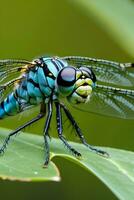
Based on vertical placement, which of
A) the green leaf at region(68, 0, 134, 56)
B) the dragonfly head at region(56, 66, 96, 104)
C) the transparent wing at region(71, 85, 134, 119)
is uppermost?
the green leaf at region(68, 0, 134, 56)

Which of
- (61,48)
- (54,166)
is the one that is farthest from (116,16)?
(61,48)

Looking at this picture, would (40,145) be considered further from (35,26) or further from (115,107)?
(35,26)

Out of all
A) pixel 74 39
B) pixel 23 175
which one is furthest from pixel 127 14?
pixel 74 39

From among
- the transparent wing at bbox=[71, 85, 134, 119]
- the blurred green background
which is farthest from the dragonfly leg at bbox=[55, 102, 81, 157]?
the blurred green background

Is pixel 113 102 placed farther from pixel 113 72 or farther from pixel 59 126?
pixel 59 126

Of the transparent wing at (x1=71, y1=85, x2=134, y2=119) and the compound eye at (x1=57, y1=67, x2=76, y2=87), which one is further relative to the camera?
the transparent wing at (x1=71, y1=85, x2=134, y2=119)

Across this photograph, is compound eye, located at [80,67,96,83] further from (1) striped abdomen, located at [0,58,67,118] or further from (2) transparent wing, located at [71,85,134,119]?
(2) transparent wing, located at [71,85,134,119]
